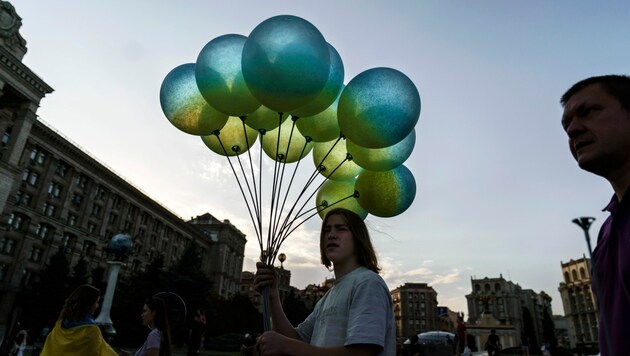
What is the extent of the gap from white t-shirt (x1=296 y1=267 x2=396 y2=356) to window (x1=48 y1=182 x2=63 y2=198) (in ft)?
156

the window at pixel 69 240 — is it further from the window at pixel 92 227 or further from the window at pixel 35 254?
the window at pixel 92 227

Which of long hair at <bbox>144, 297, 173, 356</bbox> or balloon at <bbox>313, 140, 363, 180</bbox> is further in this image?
balloon at <bbox>313, 140, 363, 180</bbox>

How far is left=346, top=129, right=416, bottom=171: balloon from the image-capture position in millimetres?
4039

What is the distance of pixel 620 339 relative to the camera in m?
1.14

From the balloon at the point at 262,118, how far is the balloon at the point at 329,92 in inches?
17.7

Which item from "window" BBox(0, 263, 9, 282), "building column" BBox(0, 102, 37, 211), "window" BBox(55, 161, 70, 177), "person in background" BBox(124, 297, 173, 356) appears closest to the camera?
"person in background" BBox(124, 297, 173, 356)

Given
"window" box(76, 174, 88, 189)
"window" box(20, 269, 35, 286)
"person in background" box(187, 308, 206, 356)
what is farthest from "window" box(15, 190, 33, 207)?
"person in background" box(187, 308, 206, 356)

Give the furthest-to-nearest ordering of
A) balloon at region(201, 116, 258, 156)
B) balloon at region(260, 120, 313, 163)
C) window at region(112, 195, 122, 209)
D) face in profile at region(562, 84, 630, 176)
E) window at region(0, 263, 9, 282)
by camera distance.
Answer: window at region(112, 195, 122, 209)
window at region(0, 263, 9, 282)
balloon at region(260, 120, 313, 163)
balloon at region(201, 116, 258, 156)
face in profile at region(562, 84, 630, 176)

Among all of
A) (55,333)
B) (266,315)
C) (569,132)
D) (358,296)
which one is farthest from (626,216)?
(55,333)

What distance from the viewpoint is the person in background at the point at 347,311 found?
5.67 feet

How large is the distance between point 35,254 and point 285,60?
46.3 meters

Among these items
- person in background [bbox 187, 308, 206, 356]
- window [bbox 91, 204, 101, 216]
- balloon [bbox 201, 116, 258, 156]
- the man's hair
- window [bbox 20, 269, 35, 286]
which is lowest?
person in background [bbox 187, 308, 206, 356]

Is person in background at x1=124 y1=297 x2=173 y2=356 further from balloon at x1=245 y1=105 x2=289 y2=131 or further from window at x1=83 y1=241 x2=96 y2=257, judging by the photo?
window at x1=83 y1=241 x2=96 y2=257

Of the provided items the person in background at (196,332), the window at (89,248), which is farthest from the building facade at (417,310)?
the person in background at (196,332)
